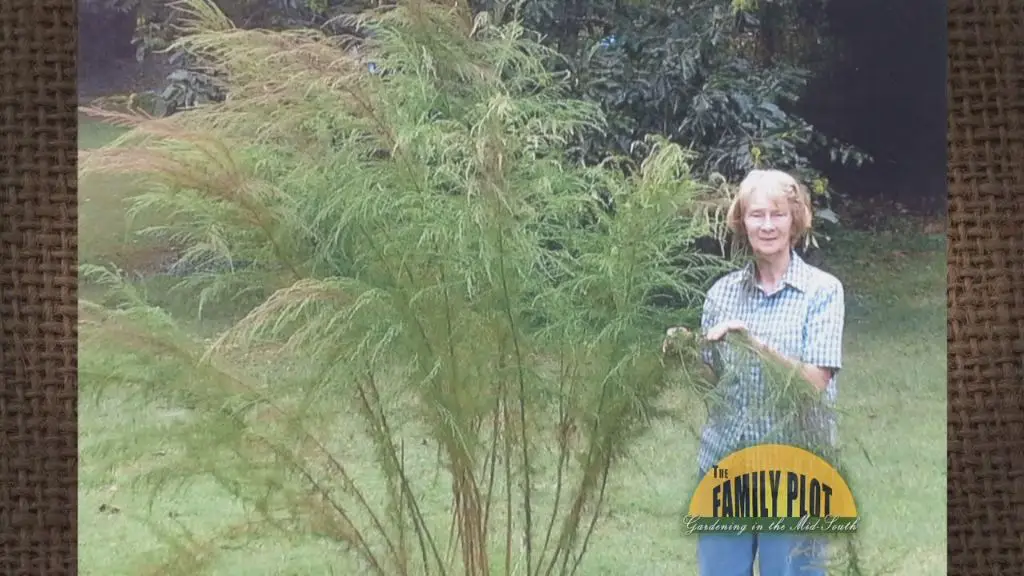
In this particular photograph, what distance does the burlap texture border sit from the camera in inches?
55.1

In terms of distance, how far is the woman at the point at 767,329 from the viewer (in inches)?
52.6

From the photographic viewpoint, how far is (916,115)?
1379 millimetres

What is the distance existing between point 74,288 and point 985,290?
3.83 ft

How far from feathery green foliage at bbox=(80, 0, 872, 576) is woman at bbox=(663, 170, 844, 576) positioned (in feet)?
0.16

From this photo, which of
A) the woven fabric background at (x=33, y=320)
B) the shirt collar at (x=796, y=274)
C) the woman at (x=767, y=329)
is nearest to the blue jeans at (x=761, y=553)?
the woman at (x=767, y=329)

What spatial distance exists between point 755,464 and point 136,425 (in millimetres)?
762

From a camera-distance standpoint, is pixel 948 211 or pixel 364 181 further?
pixel 948 211

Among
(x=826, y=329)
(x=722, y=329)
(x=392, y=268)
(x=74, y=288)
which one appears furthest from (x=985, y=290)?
(x=74, y=288)

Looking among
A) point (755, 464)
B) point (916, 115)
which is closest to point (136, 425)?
point (755, 464)

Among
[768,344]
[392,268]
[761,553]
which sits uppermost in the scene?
[392,268]

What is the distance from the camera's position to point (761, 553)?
138 centimetres

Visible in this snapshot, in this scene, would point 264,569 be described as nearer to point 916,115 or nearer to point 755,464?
point 755,464

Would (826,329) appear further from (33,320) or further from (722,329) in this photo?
(33,320)

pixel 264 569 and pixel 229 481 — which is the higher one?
pixel 229 481
